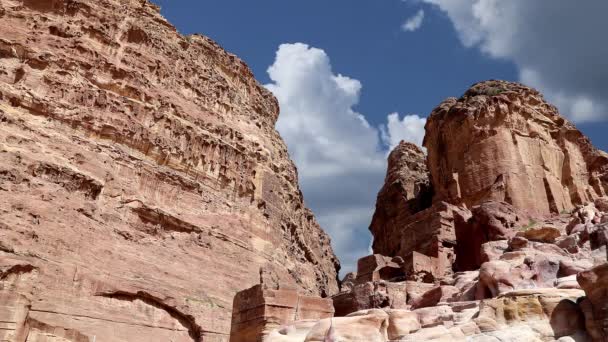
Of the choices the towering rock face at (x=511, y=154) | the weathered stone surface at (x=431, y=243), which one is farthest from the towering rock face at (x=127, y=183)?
the towering rock face at (x=511, y=154)

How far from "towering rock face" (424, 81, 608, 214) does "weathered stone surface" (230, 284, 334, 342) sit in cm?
2282

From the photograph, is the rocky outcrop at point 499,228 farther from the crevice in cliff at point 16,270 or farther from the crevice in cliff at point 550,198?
the crevice in cliff at point 16,270

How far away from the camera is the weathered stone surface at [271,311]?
41.7ft

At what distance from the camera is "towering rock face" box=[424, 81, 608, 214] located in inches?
1362

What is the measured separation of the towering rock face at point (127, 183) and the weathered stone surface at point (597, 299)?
65.8 ft

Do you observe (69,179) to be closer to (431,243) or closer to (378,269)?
(378,269)

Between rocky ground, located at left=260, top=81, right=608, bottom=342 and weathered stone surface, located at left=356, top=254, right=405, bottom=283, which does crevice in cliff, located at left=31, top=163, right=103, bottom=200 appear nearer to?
weathered stone surface, located at left=356, top=254, right=405, bottom=283

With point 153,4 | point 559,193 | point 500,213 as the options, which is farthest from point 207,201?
point 559,193

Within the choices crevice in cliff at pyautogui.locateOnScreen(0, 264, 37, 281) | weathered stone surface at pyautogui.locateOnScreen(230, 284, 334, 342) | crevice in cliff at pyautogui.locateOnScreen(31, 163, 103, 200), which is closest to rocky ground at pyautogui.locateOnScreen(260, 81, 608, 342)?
weathered stone surface at pyautogui.locateOnScreen(230, 284, 334, 342)

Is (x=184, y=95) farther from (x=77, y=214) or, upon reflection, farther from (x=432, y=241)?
(x=432, y=241)

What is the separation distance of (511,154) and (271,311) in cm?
2632

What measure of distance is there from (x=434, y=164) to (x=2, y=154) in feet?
82.7

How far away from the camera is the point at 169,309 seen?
29859 millimetres

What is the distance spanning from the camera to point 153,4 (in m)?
42.9
